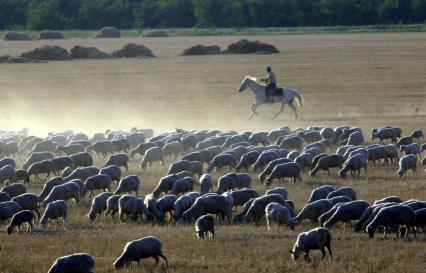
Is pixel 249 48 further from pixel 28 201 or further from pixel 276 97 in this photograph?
pixel 28 201

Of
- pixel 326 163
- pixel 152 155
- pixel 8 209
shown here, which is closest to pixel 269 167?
pixel 326 163

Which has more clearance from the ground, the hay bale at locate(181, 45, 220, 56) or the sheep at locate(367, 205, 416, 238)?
the sheep at locate(367, 205, 416, 238)

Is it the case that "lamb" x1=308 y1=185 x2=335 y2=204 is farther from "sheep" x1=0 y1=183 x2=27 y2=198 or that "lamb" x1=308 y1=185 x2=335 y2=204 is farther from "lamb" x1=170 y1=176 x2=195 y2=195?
"sheep" x1=0 y1=183 x2=27 y2=198

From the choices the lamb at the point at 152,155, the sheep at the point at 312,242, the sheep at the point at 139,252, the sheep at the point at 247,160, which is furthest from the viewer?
the lamb at the point at 152,155

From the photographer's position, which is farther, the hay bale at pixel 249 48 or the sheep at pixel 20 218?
the hay bale at pixel 249 48

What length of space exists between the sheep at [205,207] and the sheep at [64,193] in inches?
138

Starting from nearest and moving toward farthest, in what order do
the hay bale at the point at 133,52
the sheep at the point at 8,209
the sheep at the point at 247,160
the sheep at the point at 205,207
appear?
the sheep at the point at 205,207 < the sheep at the point at 8,209 < the sheep at the point at 247,160 < the hay bale at the point at 133,52

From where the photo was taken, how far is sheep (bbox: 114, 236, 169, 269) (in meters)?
17.1

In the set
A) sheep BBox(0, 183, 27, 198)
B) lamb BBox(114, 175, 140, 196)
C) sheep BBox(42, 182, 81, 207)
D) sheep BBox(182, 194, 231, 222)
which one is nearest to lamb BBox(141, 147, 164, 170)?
lamb BBox(114, 175, 140, 196)

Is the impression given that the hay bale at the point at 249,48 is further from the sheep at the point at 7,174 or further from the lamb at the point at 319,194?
the lamb at the point at 319,194

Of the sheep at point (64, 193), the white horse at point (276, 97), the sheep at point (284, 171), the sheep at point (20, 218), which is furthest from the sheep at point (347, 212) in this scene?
the white horse at point (276, 97)

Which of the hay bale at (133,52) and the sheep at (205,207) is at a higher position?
the sheep at (205,207)

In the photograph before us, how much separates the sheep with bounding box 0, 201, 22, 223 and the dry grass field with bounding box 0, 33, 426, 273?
3.71 ft

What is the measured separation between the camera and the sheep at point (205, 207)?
21.3m
